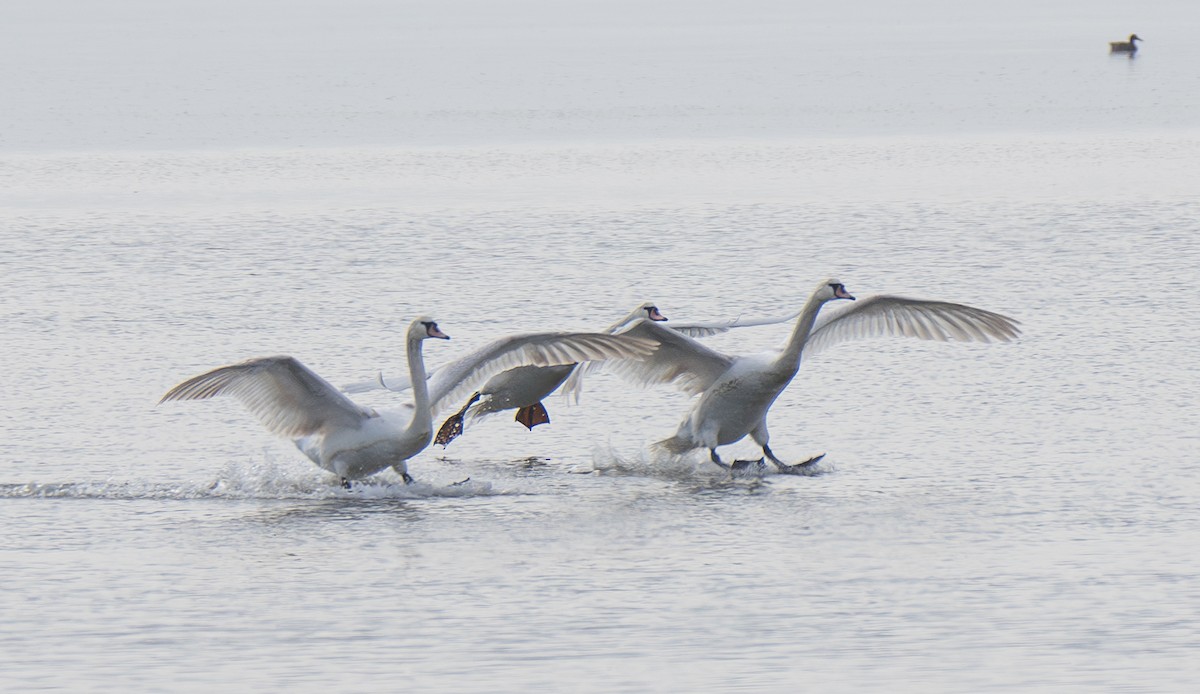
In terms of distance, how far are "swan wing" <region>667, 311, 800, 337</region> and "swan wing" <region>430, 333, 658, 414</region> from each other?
0.90 m

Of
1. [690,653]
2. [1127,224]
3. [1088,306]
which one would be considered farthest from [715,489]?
[1127,224]

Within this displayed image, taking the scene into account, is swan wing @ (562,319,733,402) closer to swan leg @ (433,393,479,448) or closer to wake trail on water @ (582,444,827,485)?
wake trail on water @ (582,444,827,485)

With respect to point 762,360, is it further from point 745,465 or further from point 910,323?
point 910,323

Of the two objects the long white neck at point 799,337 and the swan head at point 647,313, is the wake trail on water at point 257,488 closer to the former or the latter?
the swan head at point 647,313

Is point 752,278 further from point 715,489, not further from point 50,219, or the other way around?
point 50,219

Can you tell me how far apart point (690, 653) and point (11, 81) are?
49049mm

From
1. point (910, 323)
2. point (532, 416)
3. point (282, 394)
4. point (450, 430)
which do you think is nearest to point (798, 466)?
point (910, 323)

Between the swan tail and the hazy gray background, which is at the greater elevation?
the hazy gray background

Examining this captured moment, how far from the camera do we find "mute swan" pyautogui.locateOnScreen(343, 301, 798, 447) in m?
12.5

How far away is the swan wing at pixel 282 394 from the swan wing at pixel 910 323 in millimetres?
3031

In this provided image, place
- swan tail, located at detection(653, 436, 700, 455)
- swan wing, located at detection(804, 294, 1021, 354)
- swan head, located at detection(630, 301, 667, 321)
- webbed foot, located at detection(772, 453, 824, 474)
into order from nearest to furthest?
1. webbed foot, located at detection(772, 453, 824, 474)
2. swan tail, located at detection(653, 436, 700, 455)
3. swan head, located at detection(630, 301, 667, 321)
4. swan wing, located at detection(804, 294, 1021, 354)

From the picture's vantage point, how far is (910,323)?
42.7 ft

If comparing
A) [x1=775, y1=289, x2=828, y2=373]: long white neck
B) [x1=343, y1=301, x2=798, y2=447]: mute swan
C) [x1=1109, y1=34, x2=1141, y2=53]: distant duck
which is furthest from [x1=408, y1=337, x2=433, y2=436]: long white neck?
[x1=1109, y1=34, x2=1141, y2=53]: distant duck

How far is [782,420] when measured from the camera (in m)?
13.5
